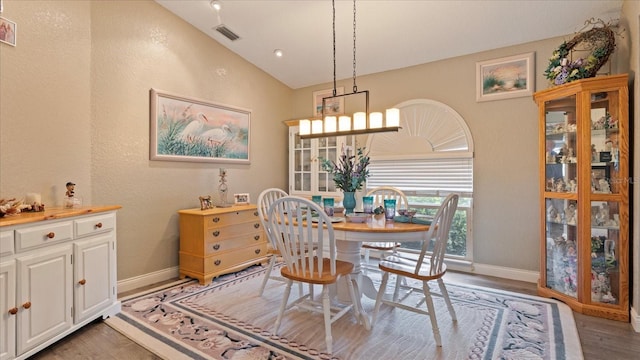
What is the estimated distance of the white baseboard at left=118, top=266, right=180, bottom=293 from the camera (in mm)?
3221

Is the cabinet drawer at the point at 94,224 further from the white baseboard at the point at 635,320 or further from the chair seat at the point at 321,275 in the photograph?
the white baseboard at the point at 635,320

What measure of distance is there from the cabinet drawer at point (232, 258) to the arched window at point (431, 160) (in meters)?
1.86

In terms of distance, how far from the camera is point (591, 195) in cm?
271

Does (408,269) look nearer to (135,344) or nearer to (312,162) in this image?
(135,344)

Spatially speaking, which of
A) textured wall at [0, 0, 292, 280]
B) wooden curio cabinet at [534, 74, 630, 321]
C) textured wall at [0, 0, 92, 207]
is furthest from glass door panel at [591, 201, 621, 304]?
textured wall at [0, 0, 92, 207]

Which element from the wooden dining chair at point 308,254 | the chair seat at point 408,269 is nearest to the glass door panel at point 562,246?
the chair seat at point 408,269

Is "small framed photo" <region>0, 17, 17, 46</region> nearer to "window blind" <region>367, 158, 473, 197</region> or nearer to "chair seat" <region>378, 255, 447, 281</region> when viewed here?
"chair seat" <region>378, 255, 447, 281</region>

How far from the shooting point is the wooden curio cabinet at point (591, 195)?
259 centimetres

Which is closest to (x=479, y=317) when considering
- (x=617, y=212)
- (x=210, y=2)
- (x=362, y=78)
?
(x=617, y=212)

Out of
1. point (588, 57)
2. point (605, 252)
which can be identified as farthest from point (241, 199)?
point (588, 57)

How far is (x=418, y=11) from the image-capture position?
3244mm

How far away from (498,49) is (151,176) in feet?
13.6

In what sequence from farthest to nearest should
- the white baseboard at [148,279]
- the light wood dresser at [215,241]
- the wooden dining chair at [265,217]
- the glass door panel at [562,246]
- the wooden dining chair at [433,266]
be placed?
the light wood dresser at [215,241]
the white baseboard at [148,279]
the glass door panel at [562,246]
the wooden dining chair at [265,217]
the wooden dining chair at [433,266]

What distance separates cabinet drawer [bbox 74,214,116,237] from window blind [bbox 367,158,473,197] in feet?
10.2
